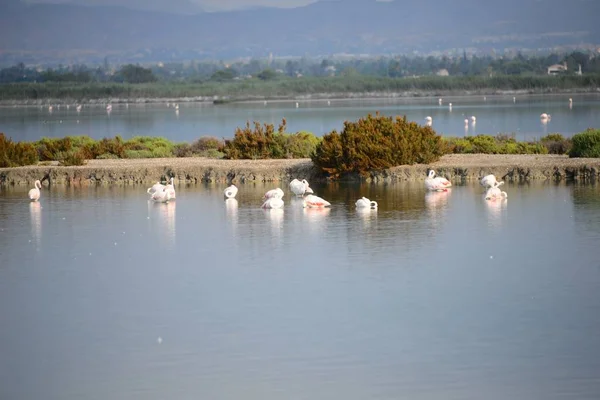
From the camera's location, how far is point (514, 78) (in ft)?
394

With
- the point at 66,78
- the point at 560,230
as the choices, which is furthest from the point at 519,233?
the point at 66,78

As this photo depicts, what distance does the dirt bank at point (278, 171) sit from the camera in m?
22.8

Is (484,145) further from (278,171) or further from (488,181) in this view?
(488,181)

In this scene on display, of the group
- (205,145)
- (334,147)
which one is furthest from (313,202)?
(205,145)

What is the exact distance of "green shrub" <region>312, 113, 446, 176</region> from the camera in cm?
2298

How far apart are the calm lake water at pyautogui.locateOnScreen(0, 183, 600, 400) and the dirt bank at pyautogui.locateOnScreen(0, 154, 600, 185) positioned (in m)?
3.11

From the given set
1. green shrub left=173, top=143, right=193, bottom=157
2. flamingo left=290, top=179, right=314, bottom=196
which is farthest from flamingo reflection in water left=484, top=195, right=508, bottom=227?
green shrub left=173, top=143, right=193, bottom=157

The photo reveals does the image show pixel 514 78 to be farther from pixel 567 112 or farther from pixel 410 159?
pixel 410 159

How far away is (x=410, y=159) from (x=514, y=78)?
325 feet

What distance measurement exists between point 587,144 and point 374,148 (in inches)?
180

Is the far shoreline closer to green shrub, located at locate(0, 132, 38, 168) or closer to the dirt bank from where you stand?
green shrub, located at locate(0, 132, 38, 168)

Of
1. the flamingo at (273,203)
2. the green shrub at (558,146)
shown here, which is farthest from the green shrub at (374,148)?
the green shrub at (558,146)

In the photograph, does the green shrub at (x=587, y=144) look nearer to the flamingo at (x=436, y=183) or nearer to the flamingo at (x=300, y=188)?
the flamingo at (x=436, y=183)

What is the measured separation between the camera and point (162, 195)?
68.4 feet
